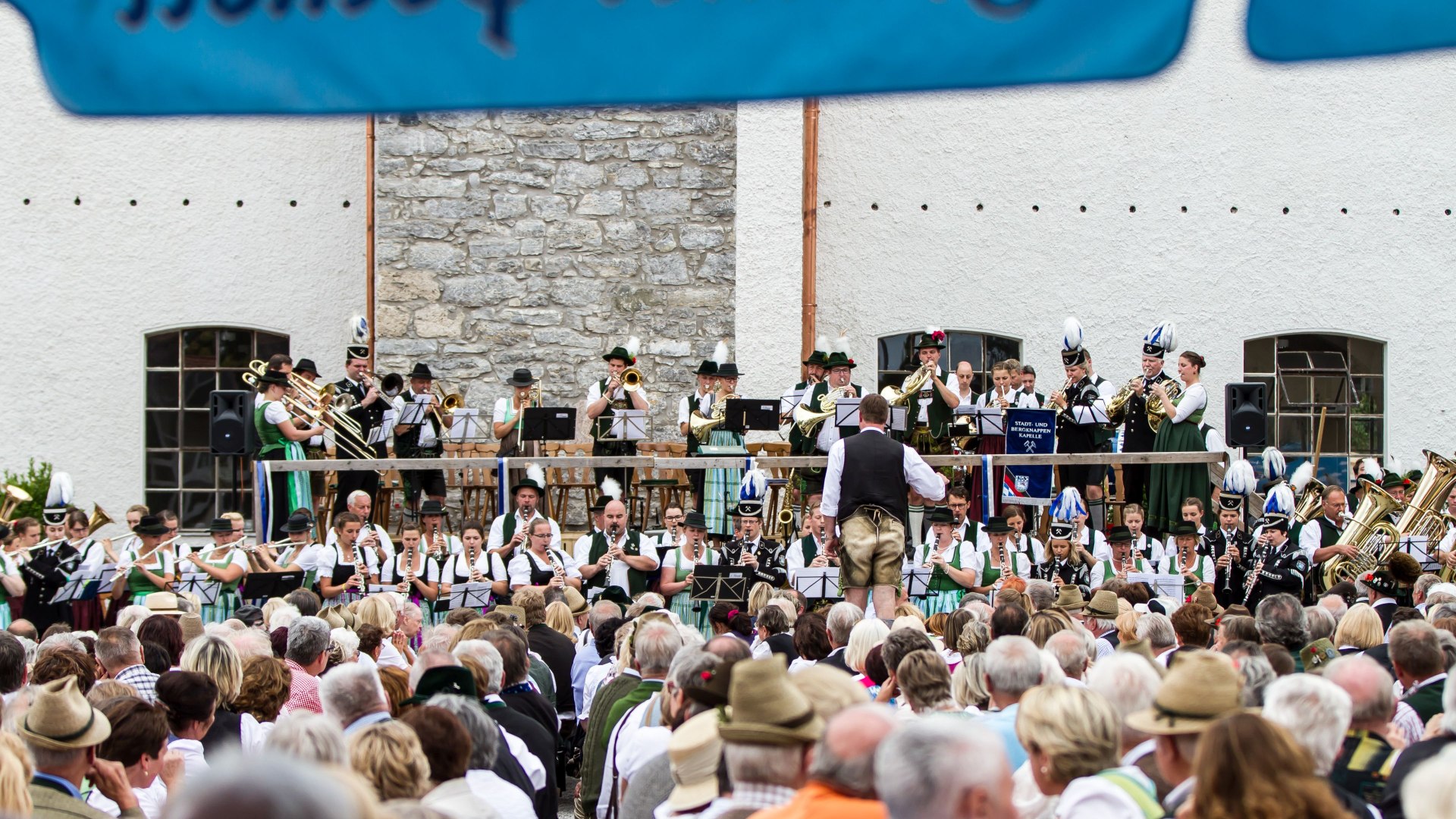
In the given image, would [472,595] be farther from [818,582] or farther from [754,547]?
[754,547]

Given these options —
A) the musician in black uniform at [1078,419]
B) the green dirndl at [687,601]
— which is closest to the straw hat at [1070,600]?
the green dirndl at [687,601]

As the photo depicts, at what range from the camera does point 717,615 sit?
338 inches

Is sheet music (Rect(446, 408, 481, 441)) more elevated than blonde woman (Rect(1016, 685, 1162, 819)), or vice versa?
sheet music (Rect(446, 408, 481, 441))

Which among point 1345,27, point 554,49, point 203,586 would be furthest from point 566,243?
point 1345,27

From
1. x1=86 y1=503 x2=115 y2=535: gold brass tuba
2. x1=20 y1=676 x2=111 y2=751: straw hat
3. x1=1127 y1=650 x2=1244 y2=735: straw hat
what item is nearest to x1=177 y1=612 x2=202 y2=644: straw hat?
x1=20 y1=676 x2=111 y2=751: straw hat

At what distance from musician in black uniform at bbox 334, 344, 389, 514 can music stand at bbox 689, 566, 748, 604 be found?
13.2 ft

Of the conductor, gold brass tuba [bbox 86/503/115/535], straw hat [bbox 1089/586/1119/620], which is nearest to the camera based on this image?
straw hat [bbox 1089/586/1119/620]

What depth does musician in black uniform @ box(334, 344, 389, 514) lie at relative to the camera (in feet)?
49.4

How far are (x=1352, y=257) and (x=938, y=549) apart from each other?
7687 mm

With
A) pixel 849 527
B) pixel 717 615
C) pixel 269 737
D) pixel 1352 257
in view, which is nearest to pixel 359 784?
pixel 269 737

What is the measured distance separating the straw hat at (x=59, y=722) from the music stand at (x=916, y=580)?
8.17 m

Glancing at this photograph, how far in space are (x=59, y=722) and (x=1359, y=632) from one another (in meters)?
5.03

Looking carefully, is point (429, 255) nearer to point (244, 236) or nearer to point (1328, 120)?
point (244, 236)

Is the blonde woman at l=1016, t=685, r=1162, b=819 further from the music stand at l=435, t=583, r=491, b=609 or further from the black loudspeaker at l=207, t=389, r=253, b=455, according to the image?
the black loudspeaker at l=207, t=389, r=253, b=455
